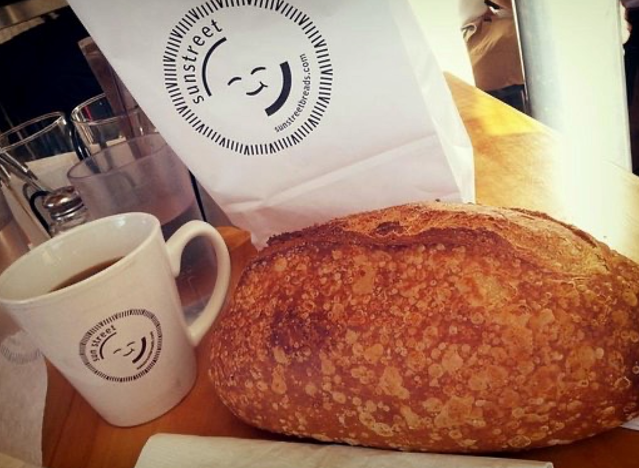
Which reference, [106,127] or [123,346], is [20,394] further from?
[106,127]

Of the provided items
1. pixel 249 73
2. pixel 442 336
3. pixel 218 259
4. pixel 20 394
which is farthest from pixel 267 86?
pixel 20 394

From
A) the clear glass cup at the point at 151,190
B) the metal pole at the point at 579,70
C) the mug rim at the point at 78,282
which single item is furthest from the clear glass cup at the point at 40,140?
the metal pole at the point at 579,70

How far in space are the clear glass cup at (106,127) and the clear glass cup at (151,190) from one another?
0.12 feet

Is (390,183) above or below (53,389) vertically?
above

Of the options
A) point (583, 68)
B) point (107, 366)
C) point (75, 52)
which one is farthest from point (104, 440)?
point (75, 52)

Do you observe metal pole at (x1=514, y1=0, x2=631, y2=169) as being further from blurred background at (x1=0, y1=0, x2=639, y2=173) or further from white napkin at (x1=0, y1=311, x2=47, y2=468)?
white napkin at (x1=0, y1=311, x2=47, y2=468)

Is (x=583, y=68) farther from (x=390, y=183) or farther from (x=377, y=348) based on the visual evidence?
(x=377, y=348)

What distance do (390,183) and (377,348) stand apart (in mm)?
260

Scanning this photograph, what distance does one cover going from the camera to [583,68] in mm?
835

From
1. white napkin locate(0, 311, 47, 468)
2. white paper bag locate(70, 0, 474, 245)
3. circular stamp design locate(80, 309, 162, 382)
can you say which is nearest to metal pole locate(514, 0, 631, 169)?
white paper bag locate(70, 0, 474, 245)

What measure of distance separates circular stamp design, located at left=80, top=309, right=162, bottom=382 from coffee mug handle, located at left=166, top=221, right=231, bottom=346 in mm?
64

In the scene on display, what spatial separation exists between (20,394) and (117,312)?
18 cm

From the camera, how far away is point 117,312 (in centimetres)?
56

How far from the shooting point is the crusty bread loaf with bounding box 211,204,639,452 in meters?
0.46
